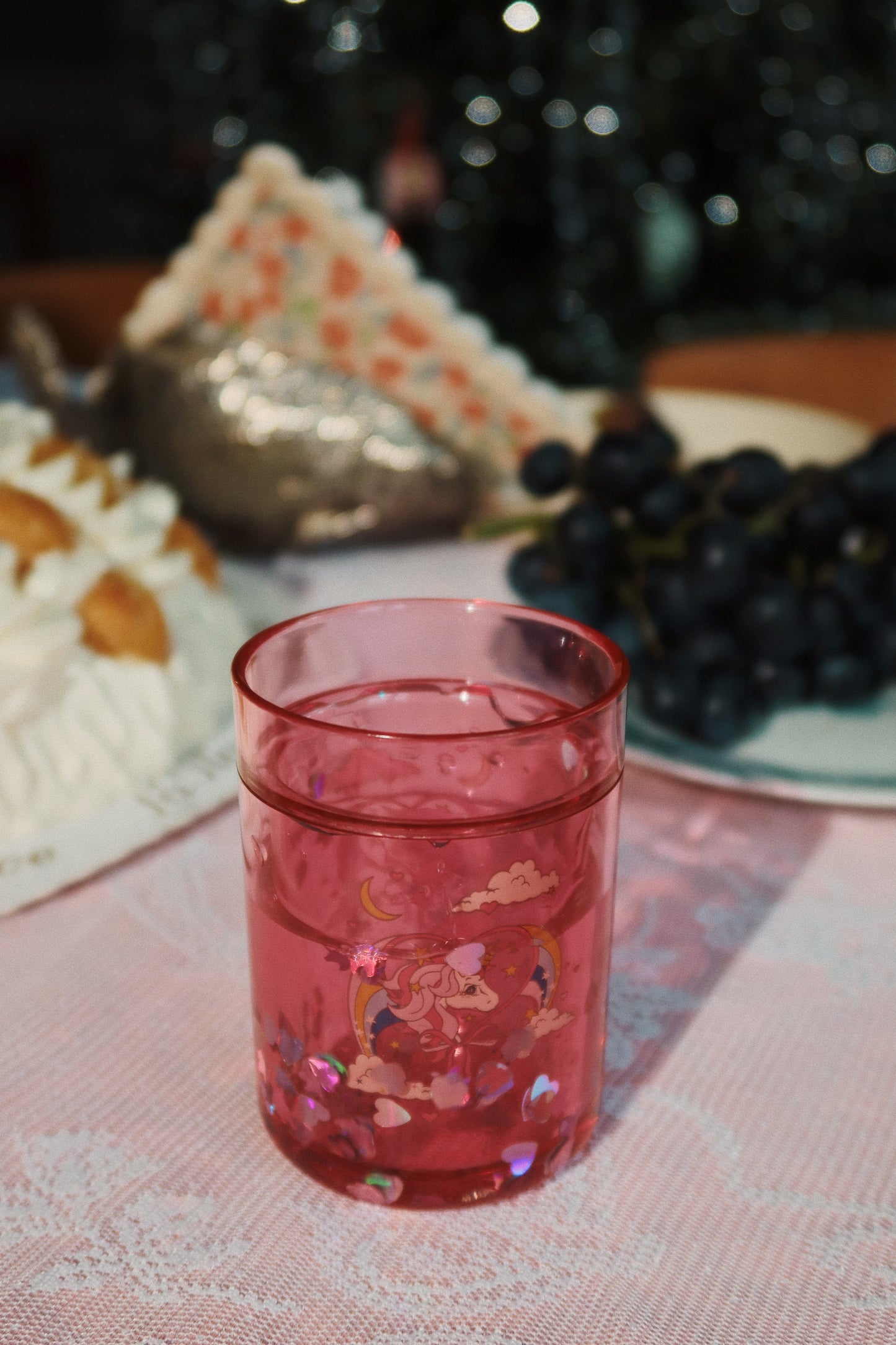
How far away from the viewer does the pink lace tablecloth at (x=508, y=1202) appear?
30 centimetres

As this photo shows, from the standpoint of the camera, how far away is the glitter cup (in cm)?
31

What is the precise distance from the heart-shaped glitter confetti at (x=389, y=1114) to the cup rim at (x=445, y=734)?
0.11m

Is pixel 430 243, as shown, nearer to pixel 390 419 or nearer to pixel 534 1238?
pixel 390 419

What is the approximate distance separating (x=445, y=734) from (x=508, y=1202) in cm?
15

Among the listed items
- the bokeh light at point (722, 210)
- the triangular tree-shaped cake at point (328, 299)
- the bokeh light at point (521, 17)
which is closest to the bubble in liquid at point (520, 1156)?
the triangular tree-shaped cake at point (328, 299)

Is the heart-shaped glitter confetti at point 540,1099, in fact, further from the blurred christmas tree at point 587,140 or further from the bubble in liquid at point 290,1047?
the blurred christmas tree at point 587,140

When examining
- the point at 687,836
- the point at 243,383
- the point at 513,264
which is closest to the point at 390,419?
the point at 243,383

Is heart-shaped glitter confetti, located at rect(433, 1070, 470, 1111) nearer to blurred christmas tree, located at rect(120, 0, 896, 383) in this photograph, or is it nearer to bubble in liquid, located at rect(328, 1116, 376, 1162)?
bubble in liquid, located at rect(328, 1116, 376, 1162)

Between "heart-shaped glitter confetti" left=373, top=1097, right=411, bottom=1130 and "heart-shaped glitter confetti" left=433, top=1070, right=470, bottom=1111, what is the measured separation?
1 centimetres

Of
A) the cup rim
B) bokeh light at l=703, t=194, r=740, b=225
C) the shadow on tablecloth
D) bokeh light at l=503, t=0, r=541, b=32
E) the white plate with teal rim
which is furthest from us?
bokeh light at l=703, t=194, r=740, b=225

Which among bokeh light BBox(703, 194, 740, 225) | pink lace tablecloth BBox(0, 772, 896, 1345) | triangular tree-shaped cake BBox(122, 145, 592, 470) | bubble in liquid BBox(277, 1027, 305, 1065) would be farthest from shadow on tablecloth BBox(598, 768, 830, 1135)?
bokeh light BBox(703, 194, 740, 225)

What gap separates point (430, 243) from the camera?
2.75m

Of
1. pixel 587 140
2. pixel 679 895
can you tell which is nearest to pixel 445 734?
pixel 679 895

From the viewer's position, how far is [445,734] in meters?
0.32
